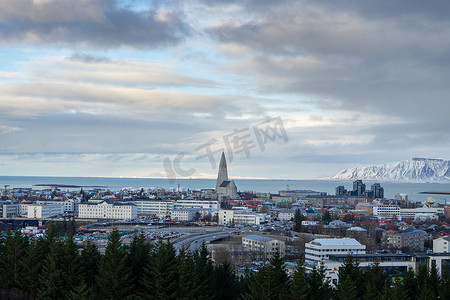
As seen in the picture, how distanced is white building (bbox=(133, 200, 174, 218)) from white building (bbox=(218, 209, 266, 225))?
7.82m

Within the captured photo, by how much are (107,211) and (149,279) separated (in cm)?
3926

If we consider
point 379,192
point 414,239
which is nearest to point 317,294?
point 414,239

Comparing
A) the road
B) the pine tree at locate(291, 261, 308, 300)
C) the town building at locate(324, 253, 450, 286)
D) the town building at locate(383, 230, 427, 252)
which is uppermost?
the pine tree at locate(291, 261, 308, 300)

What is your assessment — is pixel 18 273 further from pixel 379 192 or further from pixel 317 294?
pixel 379 192

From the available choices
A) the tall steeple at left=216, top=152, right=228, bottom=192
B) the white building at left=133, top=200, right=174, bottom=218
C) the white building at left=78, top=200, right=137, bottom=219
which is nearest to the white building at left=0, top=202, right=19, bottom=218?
the white building at left=78, top=200, right=137, bottom=219

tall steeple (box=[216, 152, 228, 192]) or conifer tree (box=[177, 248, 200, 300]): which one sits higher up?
tall steeple (box=[216, 152, 228, 192])

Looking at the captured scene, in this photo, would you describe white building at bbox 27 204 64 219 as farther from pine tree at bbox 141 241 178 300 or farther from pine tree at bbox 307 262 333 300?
pine tree at bbox 307 262 333 300

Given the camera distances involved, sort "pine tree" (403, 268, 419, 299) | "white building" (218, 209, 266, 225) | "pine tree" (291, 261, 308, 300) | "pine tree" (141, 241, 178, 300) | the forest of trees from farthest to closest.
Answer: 1. "white building" (218, 209, 266, 225)
2. "pine tree" (403, 268, 419, 299)
3. "pine tree" (141, 241, 178, 300)
4. the forest of trees
5. "pine tree" (291, 261, 308, 300)

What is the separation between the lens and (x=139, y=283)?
40.5ft

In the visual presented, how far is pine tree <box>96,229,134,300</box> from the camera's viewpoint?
38.5ft

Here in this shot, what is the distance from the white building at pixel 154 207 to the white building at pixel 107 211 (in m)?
4.48

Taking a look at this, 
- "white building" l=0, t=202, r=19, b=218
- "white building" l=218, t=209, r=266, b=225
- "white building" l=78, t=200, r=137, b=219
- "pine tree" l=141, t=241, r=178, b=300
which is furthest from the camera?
"white building" l=78, t=200, r=137, b=219

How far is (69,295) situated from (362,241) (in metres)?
20.2

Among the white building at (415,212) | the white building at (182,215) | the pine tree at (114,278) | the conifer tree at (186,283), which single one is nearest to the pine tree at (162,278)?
the conifer tree at (186,283)
